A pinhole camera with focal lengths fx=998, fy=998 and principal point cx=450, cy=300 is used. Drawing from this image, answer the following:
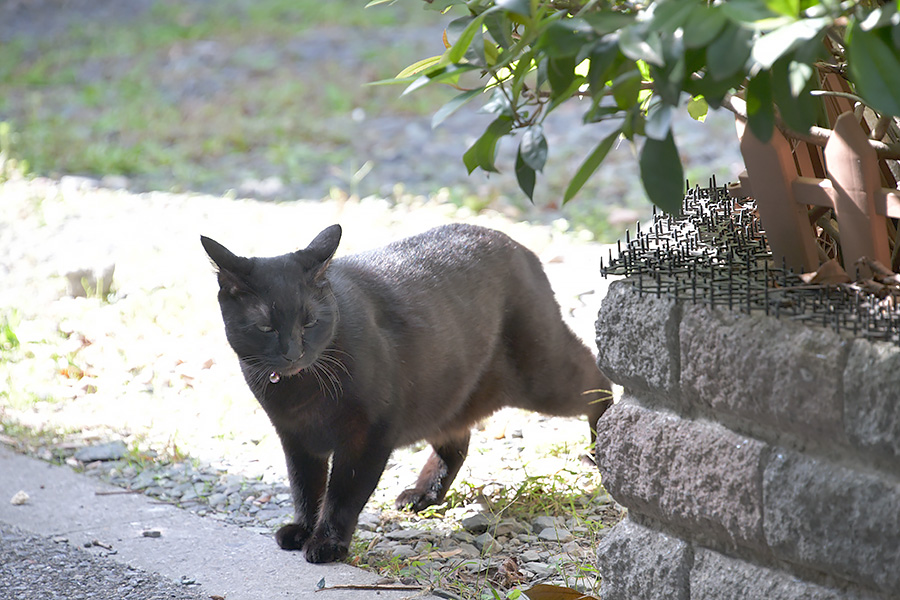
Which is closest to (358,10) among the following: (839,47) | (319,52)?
(319,52)

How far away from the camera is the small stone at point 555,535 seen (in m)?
2.89

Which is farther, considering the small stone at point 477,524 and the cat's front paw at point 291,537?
the small stone at point 477,524

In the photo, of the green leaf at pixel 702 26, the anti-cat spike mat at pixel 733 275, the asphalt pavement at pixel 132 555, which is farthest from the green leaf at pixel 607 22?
the asphalt pavement at pixel 132 555

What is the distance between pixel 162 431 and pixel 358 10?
9.42 metres

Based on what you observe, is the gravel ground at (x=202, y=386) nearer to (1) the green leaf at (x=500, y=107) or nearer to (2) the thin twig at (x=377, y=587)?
(2) the thin twig at (x=377, y=587)

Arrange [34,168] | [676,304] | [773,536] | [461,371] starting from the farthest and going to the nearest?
[34,168] < [461,371] < [676,304] < [773,536]

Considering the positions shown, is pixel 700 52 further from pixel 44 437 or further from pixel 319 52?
pixel 319 52

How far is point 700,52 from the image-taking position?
1542mm

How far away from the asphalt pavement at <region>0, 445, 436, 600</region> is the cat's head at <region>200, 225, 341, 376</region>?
1.79 feet

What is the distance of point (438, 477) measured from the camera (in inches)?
130

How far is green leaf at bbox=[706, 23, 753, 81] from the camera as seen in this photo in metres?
1.36

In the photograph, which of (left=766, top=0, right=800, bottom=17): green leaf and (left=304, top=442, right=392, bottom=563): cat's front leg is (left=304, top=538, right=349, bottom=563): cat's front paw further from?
(left=766, top=0, right=800, bottom=17): green leaf

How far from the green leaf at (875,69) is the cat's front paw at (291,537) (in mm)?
2115

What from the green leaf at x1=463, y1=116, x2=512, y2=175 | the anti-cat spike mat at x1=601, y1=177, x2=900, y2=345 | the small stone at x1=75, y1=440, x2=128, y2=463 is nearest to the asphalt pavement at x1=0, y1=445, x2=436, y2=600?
the small stone at x1=75, y1=440, x2=128, y2=463
